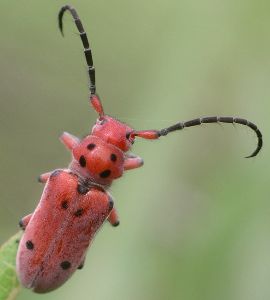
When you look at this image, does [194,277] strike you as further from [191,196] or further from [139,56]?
[139,56]

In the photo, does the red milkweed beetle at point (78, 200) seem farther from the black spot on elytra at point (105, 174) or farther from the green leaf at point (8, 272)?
the green leaf at point (8, 272)

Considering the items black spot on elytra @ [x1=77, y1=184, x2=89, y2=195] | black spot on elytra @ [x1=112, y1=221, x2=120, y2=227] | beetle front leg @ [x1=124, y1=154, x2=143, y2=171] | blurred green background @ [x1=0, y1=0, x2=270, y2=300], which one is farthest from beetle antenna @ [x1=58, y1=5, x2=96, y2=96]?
black spot on elytra @ [x1=112, y1=221, x2=120, y2=227]

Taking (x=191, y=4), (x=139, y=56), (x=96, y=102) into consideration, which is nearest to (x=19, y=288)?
(x=96, y=102)

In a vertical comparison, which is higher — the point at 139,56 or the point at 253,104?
the point at 253,104

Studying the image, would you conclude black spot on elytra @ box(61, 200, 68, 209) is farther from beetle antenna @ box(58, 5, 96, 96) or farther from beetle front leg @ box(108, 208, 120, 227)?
beetle antenna @ box(58, 5, 96, 96)

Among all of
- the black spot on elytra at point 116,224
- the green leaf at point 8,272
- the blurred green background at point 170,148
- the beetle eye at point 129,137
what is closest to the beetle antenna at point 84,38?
the blurred green background at point 170,148

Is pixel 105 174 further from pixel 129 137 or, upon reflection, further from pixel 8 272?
pixel 8 272

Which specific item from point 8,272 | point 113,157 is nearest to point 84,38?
point 113,157
